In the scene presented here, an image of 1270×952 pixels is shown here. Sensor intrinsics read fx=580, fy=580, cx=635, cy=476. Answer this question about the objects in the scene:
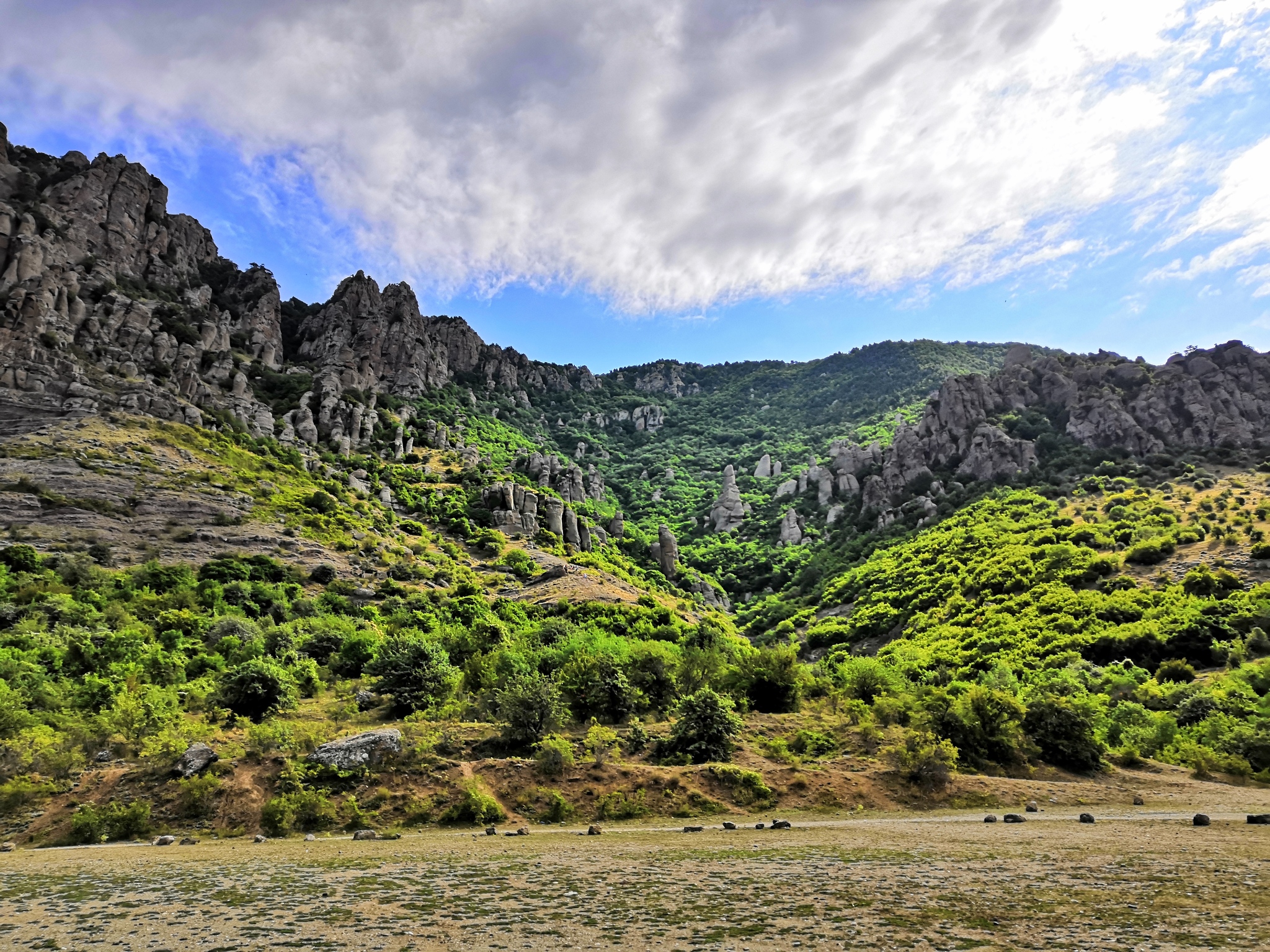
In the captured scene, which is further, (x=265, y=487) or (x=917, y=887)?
(x=265, y=487)

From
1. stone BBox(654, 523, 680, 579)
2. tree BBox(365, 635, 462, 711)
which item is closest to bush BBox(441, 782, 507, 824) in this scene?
tree BBox(365, 635, 462, 711)

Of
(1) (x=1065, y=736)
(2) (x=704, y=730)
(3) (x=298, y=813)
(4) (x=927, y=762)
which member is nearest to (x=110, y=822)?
(3) (x=298, y=813)

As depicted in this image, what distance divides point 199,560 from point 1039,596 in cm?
8656

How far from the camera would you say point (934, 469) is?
351ft

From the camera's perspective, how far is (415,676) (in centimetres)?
3306

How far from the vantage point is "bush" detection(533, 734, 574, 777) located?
2508 centimetres

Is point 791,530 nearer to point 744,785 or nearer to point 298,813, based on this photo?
point 744,785

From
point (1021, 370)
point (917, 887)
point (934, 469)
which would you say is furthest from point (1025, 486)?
point (917, 887)

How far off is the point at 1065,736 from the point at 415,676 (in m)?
34.6

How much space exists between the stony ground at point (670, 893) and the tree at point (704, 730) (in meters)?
7.88

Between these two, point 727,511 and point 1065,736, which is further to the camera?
point 727,511

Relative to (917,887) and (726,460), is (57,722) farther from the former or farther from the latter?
(726,460)

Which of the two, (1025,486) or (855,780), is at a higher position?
(1025,486)

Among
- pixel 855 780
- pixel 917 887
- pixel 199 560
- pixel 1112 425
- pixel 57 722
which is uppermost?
pixel 1112 425
